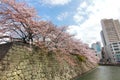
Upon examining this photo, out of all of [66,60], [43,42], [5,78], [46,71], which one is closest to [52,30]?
[43,42]

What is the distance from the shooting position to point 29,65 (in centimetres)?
711

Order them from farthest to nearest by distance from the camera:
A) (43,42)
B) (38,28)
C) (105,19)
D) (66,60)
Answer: (105,19) → (66,60) → (43,42) → (38,28)

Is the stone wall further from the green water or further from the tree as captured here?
the green water

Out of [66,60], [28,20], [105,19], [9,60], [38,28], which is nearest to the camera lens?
[9,60]

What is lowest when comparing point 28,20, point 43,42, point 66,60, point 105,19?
point 66,60

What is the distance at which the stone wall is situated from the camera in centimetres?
582

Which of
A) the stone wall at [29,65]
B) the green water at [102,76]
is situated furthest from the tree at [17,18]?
the green water at [102,76]

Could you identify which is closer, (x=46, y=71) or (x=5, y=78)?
(x=5, y=78)

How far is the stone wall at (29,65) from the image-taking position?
229 inches

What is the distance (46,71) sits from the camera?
8500 millimetres

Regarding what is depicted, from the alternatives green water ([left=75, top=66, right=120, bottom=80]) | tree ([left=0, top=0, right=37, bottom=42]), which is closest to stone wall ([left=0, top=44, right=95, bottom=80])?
tree ([left=0, top=0, right=37, bottom=42])

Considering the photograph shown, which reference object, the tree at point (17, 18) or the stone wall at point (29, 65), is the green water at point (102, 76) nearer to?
the stone wall at point (29, 65)

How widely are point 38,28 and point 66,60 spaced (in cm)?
508

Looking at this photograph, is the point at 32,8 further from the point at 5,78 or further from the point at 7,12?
the point at 5,78
